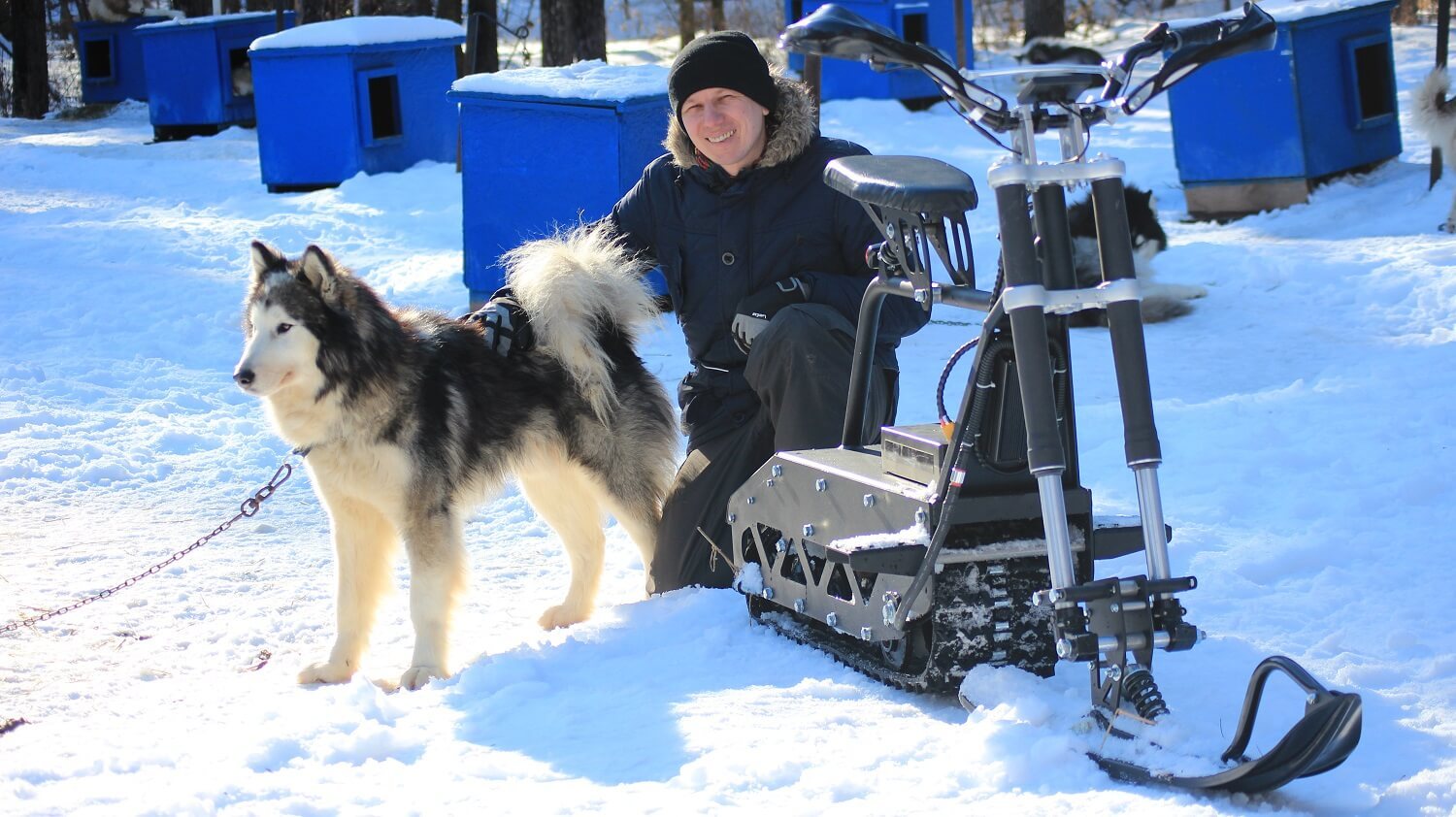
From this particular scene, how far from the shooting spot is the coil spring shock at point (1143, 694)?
7.06 ft

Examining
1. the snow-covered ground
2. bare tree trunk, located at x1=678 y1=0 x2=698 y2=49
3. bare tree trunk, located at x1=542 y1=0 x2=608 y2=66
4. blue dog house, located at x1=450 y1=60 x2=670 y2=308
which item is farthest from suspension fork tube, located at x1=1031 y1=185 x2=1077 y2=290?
bare tree trunk, located at x1=678 y1=0 x2=698 y2=49

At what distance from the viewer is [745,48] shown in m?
3.58

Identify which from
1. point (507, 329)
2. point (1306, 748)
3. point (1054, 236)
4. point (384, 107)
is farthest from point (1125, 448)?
point (384, 107)

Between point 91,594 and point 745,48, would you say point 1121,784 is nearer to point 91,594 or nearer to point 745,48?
point 745,48

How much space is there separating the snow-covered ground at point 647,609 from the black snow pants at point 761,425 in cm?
34

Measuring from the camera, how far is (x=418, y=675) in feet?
10.9

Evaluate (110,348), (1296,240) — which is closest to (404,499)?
(110,348)

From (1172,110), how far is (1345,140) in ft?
3.70

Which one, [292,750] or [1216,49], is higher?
[1216,49]

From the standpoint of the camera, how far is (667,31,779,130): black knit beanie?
3.54 metres

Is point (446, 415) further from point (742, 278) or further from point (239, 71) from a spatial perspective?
point (239, 71)

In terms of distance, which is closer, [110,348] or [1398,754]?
[1398,754]

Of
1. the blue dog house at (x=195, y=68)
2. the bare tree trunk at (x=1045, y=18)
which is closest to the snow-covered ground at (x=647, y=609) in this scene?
the blue dog house at (x=195, y=68)

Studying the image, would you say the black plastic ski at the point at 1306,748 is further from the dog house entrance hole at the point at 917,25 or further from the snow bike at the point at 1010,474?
the dog house entrance hole at the point at 917,25
